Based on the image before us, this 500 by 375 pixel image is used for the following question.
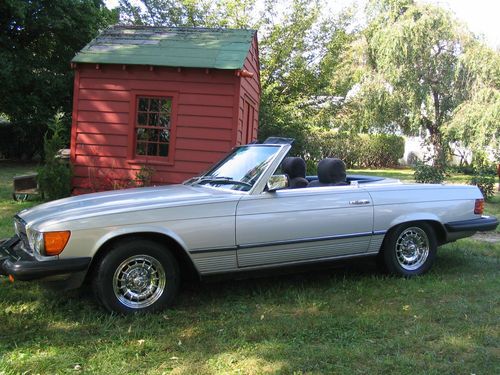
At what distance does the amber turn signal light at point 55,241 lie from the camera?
3.74 m

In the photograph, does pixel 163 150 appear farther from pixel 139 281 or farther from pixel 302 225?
pixel 139 281

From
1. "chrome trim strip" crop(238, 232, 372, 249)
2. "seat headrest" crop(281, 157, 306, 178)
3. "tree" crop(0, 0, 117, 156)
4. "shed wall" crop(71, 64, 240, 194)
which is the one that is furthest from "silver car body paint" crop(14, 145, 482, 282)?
"tree" crop(0, 0, 117, 156)

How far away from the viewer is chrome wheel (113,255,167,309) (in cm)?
400

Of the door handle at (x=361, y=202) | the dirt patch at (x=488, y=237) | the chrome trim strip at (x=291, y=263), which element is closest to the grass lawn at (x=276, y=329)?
the chrome trim strip at (x=291, y=263)

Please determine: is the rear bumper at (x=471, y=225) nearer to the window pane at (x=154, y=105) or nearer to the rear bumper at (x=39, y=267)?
the rear bumper at (x=39, y=267)

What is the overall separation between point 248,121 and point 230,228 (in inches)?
325

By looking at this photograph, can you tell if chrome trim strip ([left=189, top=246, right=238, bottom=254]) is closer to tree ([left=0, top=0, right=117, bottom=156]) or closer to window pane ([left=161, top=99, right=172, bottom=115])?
window pane ([left=161, top=99, right=172, bottom=115])

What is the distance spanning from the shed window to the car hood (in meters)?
5.78

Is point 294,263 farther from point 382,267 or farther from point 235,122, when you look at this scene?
point 235,122

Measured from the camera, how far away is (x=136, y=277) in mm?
4039

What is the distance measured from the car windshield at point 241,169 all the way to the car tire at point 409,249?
1522mm

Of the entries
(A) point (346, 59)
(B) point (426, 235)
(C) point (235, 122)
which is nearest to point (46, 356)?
(B) point (426, 235)

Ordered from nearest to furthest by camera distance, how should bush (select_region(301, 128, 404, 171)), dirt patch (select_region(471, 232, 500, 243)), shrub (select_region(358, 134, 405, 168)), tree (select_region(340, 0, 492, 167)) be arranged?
dirt patch (select_region(471, 232, 500, 243)) → tree (select_region(340, 0, 492, 167)) → bush (select_region(301, 128, 404, 171)) → shrub (select_region(358, 134, 405, 168))

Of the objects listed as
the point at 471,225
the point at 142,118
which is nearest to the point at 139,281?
the point at 471,225
